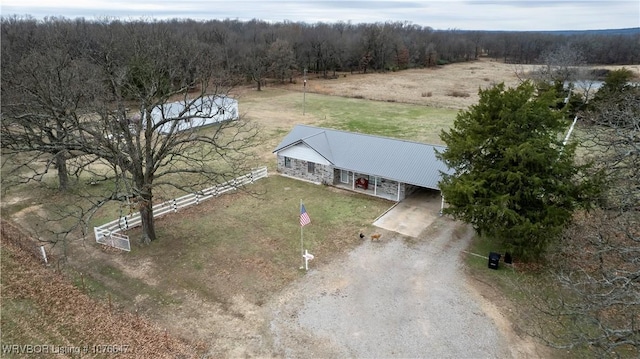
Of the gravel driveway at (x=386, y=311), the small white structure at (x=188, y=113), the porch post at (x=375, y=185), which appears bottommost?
the gravel driveway at (x=386, y=311)

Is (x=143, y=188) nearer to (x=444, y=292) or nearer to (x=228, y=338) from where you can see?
(x=228, y=338)

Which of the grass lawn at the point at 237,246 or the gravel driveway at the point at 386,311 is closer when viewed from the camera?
the gravel driveway at the point at 386,311

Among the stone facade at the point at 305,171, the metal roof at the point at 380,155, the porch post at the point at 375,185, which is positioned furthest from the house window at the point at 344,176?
the porch post at the point at 375,185

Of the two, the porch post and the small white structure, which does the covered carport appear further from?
the small white structure

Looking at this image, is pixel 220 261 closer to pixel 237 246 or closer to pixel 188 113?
pixel 237 246

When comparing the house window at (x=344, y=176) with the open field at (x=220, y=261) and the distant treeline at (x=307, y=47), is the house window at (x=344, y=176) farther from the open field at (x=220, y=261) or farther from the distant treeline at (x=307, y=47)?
the distant treeline at (x=307, y=47)

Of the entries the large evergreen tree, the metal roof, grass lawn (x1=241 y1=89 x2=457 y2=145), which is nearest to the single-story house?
the metal roof

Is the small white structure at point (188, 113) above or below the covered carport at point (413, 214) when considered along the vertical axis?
above
